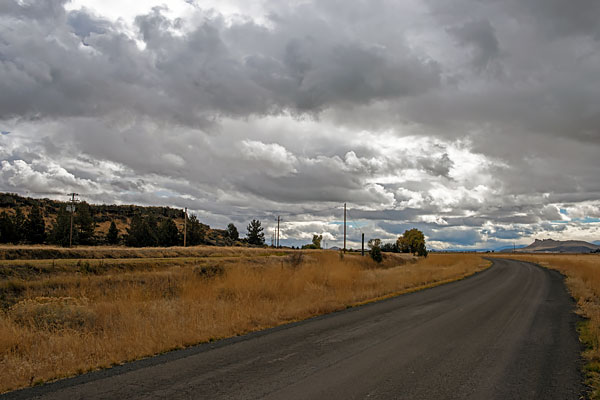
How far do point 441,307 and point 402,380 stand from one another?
9.70 m

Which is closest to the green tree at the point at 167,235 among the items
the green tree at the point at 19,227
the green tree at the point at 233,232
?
the green tree at the point at 19,227

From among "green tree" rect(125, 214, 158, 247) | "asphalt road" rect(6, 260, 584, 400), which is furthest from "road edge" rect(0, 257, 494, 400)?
"green tree" rect(125, 214, 158, 247)

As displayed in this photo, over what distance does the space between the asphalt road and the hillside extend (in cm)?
6926

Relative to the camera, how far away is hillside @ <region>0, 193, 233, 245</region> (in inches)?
3236

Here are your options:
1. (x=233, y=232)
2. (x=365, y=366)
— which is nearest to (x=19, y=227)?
(x=233, y=232)

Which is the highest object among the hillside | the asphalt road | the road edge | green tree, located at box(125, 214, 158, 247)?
the hillside

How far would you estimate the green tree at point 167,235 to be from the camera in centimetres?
7525

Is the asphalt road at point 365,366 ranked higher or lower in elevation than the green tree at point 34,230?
lower

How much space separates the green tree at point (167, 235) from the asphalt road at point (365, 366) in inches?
2659

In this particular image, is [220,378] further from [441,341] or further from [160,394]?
[441,341]

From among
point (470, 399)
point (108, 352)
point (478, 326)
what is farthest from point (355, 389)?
point (478, 326)

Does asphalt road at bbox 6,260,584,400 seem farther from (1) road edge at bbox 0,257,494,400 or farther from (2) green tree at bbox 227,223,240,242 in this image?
(2) green tree at bbox 227,223,240,242

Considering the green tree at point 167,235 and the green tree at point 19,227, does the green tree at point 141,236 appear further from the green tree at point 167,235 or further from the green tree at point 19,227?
the green tree at point 19,227

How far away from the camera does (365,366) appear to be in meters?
7.55
